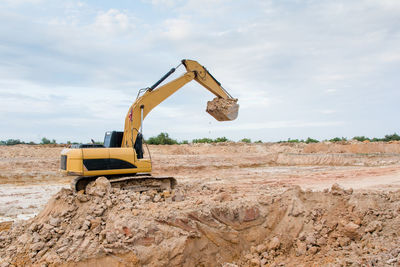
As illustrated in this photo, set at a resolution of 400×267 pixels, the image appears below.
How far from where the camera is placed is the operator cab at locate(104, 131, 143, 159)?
26.6 feet

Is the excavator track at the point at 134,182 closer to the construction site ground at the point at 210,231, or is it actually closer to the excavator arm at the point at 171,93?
the construction site ground at the point at 210,231

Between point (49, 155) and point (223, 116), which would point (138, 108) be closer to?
point (223, 116)

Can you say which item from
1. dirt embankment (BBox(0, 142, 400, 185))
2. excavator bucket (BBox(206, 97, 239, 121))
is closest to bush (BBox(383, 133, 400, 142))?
dirt embankment (BBox(0, 142, 400, 185))

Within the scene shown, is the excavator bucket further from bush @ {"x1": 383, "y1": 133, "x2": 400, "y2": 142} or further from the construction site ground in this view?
bush @ {"x1": 383, "y1": 133, "x2": 400, "y2": 142}

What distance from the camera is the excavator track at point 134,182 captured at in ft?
24.1

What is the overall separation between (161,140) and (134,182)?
26.6 metres

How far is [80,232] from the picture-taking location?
579 cm

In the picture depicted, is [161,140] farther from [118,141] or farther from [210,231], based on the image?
[210,231]

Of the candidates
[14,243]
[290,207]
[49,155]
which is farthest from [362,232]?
[49,155]

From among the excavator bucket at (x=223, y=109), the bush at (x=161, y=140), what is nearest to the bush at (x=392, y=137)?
the bush at (x=161, y=140)

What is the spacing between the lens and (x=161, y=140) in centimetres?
3409

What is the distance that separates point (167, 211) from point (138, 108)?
3057 mm

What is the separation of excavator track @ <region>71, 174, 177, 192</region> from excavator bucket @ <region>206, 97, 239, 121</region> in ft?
7.63

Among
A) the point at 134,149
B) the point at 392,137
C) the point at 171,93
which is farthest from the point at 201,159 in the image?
the point at 392,137
